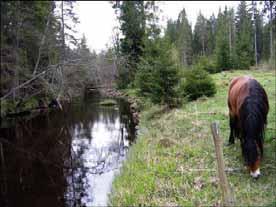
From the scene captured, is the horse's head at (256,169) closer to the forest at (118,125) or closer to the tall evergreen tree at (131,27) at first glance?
the forest at (118,125)

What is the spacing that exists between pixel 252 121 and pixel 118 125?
385 inches

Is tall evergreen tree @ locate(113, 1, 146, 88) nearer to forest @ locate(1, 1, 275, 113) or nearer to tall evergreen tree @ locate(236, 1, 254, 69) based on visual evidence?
forest @ locate(1, 1, 275, 113)

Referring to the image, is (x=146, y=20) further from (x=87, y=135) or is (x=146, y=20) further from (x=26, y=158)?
(x=26, y=158)

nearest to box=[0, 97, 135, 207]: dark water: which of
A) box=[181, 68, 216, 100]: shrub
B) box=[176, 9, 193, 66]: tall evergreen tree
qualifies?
box=[181, 68, 216, 100]: shrub

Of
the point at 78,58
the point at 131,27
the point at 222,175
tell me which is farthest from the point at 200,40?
the point at 222,175

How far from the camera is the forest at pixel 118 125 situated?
5590 millimetres

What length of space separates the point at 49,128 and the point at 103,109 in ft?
19.3

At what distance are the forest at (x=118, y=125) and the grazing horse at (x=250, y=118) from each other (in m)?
0.30

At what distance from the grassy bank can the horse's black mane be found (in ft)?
1.36

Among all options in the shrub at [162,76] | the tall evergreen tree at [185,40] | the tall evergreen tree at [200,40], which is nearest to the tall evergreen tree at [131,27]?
the shrub at [162,76]

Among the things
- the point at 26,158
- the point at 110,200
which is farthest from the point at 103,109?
the point at 110,200

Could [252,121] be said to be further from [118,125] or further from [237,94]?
[118,125]

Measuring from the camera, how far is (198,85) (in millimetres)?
14320

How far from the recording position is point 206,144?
7.23 metres
